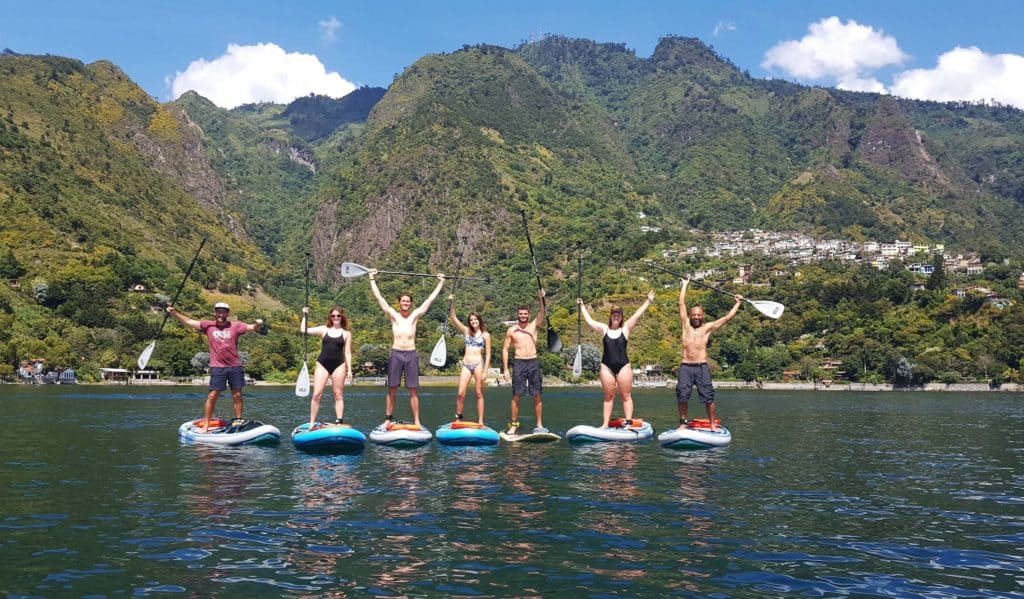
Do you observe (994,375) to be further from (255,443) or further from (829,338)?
(255,443)

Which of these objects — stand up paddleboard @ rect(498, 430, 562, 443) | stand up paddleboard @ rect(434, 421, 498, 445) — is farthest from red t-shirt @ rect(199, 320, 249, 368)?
stand up paddleboard @ rect(498, 430, 562, 443)

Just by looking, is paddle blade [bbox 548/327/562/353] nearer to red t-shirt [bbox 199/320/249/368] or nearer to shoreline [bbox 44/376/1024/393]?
red t-shirt [bbox 199/320/249/368]

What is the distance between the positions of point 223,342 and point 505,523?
11.7 meters

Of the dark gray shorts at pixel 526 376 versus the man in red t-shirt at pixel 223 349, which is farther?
the dark gray shorts at pixel 526 376

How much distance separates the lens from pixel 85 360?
117062mm

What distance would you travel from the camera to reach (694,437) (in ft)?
84.1

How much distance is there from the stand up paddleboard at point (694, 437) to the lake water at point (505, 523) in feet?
1.41

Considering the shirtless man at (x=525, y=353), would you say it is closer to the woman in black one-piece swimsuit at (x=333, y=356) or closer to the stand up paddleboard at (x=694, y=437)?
the stand up paddleboard at (x=694, y=437)

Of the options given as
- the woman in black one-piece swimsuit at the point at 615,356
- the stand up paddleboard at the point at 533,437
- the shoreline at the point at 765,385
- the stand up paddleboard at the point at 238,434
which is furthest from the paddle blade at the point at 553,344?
the shoreline at the point at 765,385

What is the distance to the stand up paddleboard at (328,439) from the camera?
2378 centimetres

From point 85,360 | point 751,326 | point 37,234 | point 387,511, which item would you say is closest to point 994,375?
point 751,326

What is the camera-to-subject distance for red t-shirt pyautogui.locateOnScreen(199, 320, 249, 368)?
23.2 metres

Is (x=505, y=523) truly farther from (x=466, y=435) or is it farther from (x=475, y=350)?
(x=466, y=435)

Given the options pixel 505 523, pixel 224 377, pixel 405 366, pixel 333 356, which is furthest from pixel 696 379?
pixel 224 377
